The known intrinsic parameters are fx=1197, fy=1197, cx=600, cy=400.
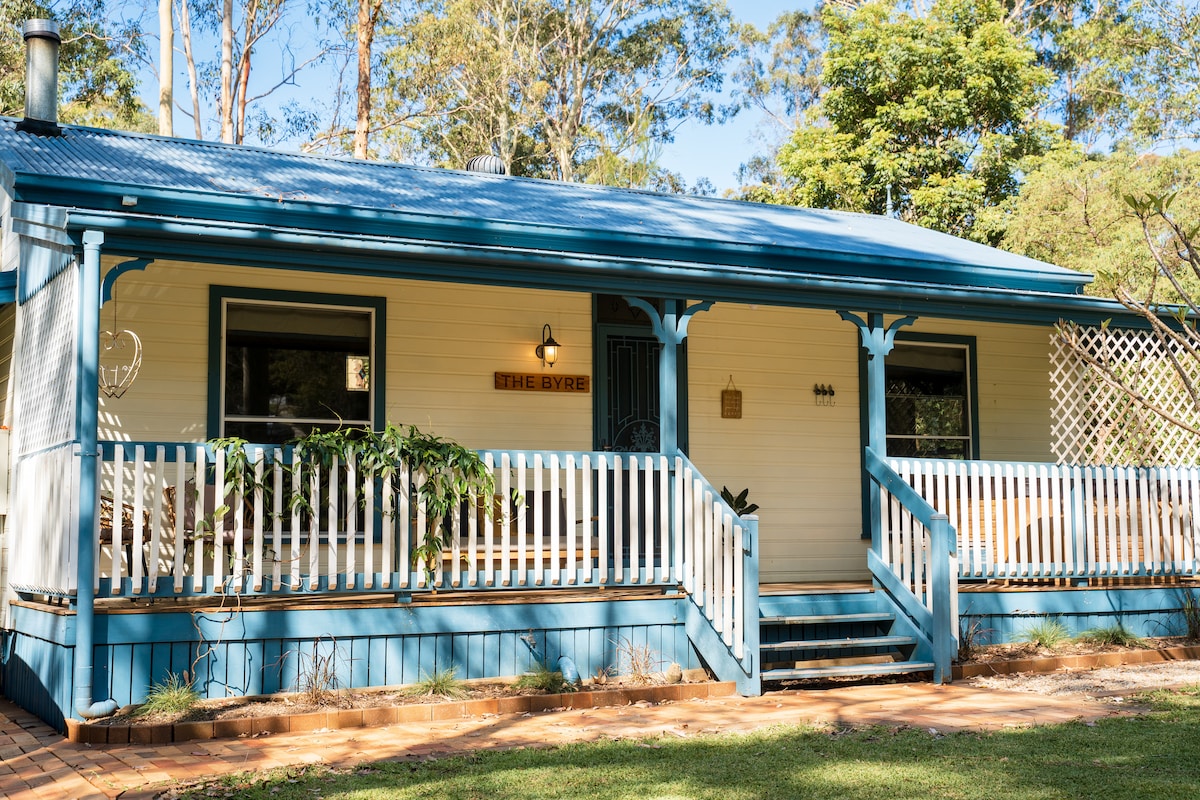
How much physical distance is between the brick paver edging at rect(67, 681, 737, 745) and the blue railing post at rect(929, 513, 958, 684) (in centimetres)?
158

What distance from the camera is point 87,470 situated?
684cm

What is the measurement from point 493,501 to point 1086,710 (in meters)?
3.84

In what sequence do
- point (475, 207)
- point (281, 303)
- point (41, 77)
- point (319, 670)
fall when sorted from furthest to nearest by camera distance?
point (41, 77)
point (475, 207)
point (281, 303)
point (319, 670)

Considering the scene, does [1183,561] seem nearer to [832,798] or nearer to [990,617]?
[990,617]

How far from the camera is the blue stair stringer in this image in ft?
28.4

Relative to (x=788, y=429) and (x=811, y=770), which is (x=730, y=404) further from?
(x=811, y=770)

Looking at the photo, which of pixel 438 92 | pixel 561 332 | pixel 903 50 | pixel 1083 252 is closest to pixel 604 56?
pixel 438 92

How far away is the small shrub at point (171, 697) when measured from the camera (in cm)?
685

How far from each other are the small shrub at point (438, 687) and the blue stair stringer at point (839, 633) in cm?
230

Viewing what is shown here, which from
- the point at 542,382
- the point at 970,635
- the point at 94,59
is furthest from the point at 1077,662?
the point at 94,59

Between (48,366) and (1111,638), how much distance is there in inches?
327

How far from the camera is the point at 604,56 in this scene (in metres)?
30.6

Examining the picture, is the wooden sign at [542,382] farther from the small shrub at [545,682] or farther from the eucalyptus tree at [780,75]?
the eucalyptus tree at [780,75]

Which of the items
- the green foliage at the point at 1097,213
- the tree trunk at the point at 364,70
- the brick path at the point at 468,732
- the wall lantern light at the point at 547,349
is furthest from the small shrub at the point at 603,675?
the tree trunk at the point at 364,70
